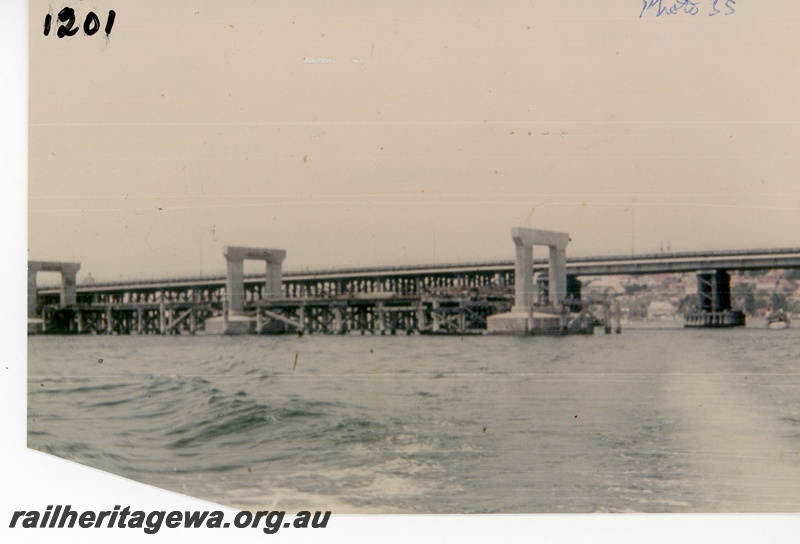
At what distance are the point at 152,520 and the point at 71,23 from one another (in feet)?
4.98

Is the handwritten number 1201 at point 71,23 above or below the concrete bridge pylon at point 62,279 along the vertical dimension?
above

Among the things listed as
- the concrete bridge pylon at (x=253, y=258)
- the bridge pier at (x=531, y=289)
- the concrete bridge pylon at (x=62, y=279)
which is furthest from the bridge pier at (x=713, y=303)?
the concrete bridge pylon at (x=62, y=279)

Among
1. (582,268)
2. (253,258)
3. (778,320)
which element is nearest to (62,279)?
A: (253,258)

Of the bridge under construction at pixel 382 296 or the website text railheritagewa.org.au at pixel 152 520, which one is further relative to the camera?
the bridge under construction at pixel 382 296

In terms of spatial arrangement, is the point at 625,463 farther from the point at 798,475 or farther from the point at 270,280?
the point at 270,280

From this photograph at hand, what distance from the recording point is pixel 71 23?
1995 millimetres

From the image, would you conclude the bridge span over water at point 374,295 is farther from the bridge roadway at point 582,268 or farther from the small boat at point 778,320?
the small boat at point 778,320

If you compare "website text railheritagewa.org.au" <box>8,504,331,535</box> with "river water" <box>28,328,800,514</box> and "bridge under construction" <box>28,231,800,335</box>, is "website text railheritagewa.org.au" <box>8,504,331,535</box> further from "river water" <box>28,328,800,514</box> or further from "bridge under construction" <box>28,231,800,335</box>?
"bridge under construction" <box>28,231,800,335</box>

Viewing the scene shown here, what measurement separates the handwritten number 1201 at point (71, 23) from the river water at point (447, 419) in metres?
0.95

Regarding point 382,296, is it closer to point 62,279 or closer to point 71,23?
point 62,279

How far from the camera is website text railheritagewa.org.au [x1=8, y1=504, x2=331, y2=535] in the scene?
1905mm

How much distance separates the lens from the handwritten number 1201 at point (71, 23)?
1986mm

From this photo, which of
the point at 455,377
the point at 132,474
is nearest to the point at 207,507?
the point at 132,474

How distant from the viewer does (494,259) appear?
2018mm
